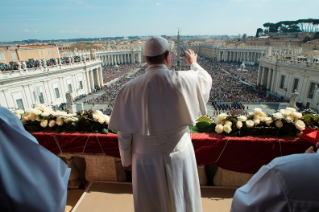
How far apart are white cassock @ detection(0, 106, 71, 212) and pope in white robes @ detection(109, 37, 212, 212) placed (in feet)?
3.07

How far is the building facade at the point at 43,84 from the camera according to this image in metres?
19.2

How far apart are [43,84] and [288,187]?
27.0m

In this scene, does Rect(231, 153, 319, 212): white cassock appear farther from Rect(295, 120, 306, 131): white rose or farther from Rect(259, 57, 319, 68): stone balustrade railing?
Rect(259, 57, 319, 68): stone balustrade railing

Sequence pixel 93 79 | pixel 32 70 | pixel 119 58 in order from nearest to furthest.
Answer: pixel 32 70
pixel 93 79
pixel 119 58

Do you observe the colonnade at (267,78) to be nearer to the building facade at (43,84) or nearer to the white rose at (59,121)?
the building facade at (43,84)

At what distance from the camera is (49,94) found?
24.0 meters

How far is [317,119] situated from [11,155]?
4.60 metres

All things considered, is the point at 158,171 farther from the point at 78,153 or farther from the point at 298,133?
the point at 298,133

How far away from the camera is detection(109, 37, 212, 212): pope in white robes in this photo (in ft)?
6.16

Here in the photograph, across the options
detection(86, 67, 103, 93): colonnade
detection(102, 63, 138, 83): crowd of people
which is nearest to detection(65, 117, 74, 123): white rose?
detection(86, 67, 103, 93): colonnade

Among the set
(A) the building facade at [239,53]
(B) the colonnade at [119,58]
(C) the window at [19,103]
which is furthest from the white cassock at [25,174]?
(B) the colonnade at [119,58]

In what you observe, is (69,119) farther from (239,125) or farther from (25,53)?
(25,53)

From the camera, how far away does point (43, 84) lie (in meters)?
23.2

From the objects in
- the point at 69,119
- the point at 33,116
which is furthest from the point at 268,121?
the point at 33,116
